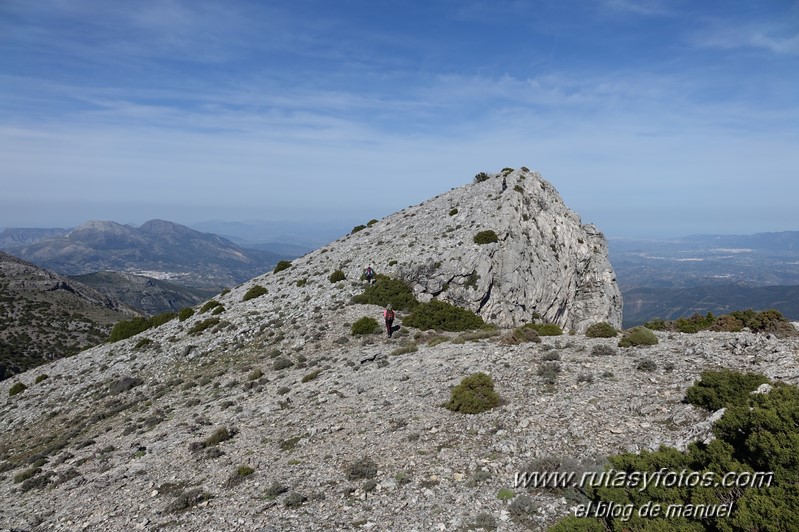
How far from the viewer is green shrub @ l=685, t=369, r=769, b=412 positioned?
1218cm

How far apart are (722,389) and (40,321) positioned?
381 feet

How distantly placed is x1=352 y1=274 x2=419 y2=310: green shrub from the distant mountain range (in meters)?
63.6

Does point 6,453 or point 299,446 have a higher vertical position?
point 299,446

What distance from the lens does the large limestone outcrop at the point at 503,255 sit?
1426 inches

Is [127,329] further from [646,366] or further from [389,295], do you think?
[646,366]

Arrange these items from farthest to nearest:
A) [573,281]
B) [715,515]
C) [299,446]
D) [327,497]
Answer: [573,281] < [299,446] < [327,497] < [715,515]

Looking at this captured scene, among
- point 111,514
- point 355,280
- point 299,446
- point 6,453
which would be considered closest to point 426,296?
point 355,280

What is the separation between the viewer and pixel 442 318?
31.5 m

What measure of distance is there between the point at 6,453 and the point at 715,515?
1242 inches

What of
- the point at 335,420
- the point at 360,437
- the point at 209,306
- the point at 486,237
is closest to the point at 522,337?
the point at 335,420

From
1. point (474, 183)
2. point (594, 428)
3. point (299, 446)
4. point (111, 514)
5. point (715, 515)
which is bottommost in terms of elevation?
point (111, 514)

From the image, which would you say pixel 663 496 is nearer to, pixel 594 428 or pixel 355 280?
pixel 594 428

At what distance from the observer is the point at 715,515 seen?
7.60 metres

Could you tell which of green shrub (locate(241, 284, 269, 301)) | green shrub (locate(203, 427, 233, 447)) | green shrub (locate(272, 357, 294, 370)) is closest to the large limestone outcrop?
green shrub (locate(241, 284, 269, 301))
